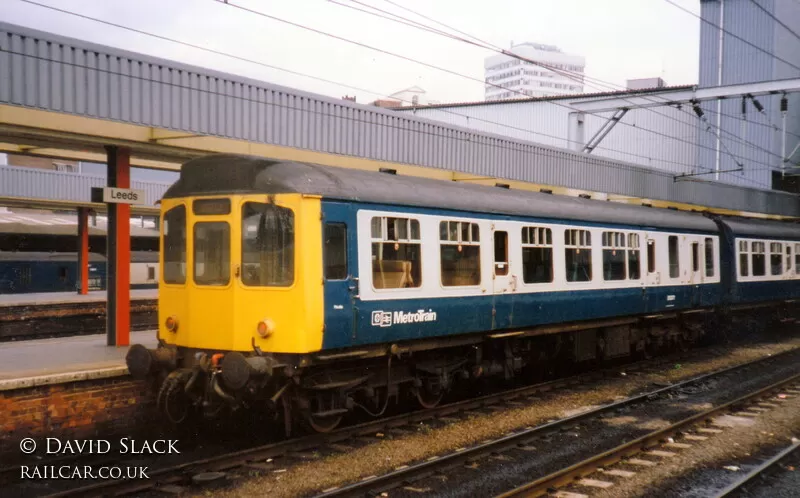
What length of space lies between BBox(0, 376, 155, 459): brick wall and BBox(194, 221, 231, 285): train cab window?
5.58 ft

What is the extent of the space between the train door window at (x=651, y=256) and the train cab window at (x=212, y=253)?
962 centimetres

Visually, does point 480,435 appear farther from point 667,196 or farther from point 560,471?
point 667,196

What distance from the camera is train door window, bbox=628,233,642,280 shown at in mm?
15101

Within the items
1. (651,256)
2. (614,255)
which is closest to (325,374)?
(614,255)

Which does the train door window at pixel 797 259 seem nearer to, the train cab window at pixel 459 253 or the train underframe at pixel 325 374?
the train underframe at pixel 325 374

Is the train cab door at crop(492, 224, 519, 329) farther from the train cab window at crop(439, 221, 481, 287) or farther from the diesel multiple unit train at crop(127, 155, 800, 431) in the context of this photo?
the train cab window at crop(439, 221, 481, 287)

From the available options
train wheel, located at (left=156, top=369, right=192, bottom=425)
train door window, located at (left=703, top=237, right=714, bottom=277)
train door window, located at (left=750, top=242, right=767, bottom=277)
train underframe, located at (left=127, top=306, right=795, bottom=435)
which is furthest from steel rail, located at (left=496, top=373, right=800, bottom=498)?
train door window, located at (left=750, top=242, right=767, bottom=277)

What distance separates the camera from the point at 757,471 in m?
8.36

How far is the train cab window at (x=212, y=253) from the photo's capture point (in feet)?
29.9

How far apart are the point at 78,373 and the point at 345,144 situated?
754cm

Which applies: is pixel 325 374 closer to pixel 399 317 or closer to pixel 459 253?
pixel 399 317

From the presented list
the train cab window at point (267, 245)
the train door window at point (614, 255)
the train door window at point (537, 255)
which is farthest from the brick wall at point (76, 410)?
the train door window at point (614, 255)

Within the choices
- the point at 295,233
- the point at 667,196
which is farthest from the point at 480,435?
the point at 667,196

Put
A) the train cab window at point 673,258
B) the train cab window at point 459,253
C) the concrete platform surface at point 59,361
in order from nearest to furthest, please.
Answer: the concrete platform surface at point 59,361
the train cab window at point 459,253
the train cab window at point 673,258
